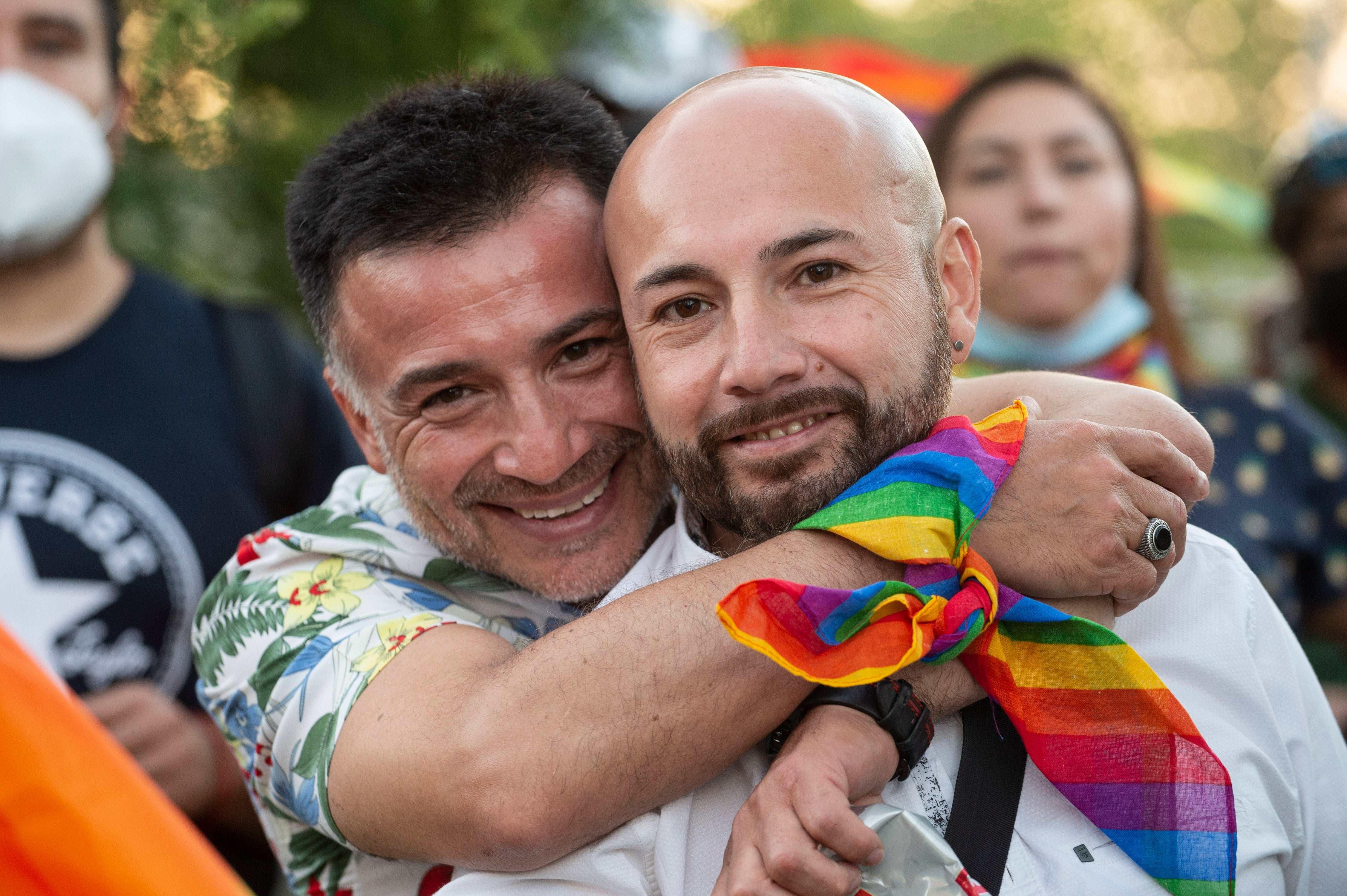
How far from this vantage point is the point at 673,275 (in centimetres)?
188

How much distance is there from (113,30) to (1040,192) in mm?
2961

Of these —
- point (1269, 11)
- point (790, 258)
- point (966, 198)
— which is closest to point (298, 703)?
point (790, 258)

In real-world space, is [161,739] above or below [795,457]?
below

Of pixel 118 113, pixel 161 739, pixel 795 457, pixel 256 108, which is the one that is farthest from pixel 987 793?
pixel 256 108

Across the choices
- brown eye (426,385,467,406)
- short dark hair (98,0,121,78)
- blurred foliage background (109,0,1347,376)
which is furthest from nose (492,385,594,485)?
short dark hair (98,0,121,78)

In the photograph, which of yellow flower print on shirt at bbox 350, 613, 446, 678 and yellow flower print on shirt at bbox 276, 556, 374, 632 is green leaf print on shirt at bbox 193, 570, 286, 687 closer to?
yellow flower print on shirt at bbox 276, 556, 374, 632

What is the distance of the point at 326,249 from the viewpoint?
226cm

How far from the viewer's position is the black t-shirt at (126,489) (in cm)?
293

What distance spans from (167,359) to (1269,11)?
2789cm

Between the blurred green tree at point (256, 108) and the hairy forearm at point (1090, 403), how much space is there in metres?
2.21

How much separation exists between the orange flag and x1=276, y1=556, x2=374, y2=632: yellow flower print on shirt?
614 mm

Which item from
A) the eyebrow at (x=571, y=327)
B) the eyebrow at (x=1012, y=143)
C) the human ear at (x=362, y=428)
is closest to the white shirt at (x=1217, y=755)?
the eyebrow at (x=571, y=327)

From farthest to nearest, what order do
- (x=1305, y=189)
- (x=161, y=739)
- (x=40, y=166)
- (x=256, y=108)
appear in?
(x=1305, y=189) < (x=256, y=108) < (x=40, y=166) < (x=161, y=739)

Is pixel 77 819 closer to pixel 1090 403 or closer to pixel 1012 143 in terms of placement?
pixel 1090 403
